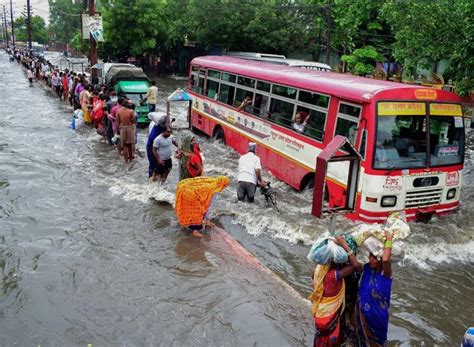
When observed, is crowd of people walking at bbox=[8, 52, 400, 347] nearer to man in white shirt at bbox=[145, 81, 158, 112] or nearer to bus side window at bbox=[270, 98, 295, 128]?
man in white shirt at bbox=[145, 81, 158, 112]

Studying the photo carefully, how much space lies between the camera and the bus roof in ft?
24.6

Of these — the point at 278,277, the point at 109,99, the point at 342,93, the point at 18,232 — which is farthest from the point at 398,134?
the point at 109,99

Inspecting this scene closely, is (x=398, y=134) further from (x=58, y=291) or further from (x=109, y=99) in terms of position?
(x=109, y=99)

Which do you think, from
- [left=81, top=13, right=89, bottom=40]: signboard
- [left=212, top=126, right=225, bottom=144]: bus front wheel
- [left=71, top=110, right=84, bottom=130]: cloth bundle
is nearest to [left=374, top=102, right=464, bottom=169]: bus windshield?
[left=212, top=126, right=225, bottom=144]: bus front wheel

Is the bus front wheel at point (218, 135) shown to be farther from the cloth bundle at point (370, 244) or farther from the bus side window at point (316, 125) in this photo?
the cloth bundle at point (370, 244)

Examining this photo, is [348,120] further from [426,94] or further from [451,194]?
[451,194]

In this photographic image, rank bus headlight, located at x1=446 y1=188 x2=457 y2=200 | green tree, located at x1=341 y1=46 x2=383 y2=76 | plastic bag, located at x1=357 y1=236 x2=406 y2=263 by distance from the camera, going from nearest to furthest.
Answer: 1. plastic bag, located at x1=357 y1=236 x2=406 y2=263
2. bus headlight, located at x1=446 y1=188 x2=457 y2=200
3. green tree, located at x1=341 y1=46 x2=383 y2=76

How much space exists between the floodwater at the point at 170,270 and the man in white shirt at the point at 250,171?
48cm

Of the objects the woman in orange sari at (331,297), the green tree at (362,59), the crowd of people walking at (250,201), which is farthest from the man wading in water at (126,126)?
the green tree at (362,59)

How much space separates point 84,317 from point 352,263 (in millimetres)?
3129

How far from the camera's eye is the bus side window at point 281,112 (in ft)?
32.0

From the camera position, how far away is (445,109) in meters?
7.67

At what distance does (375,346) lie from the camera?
12.7 ft

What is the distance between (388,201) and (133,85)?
13.1 m
